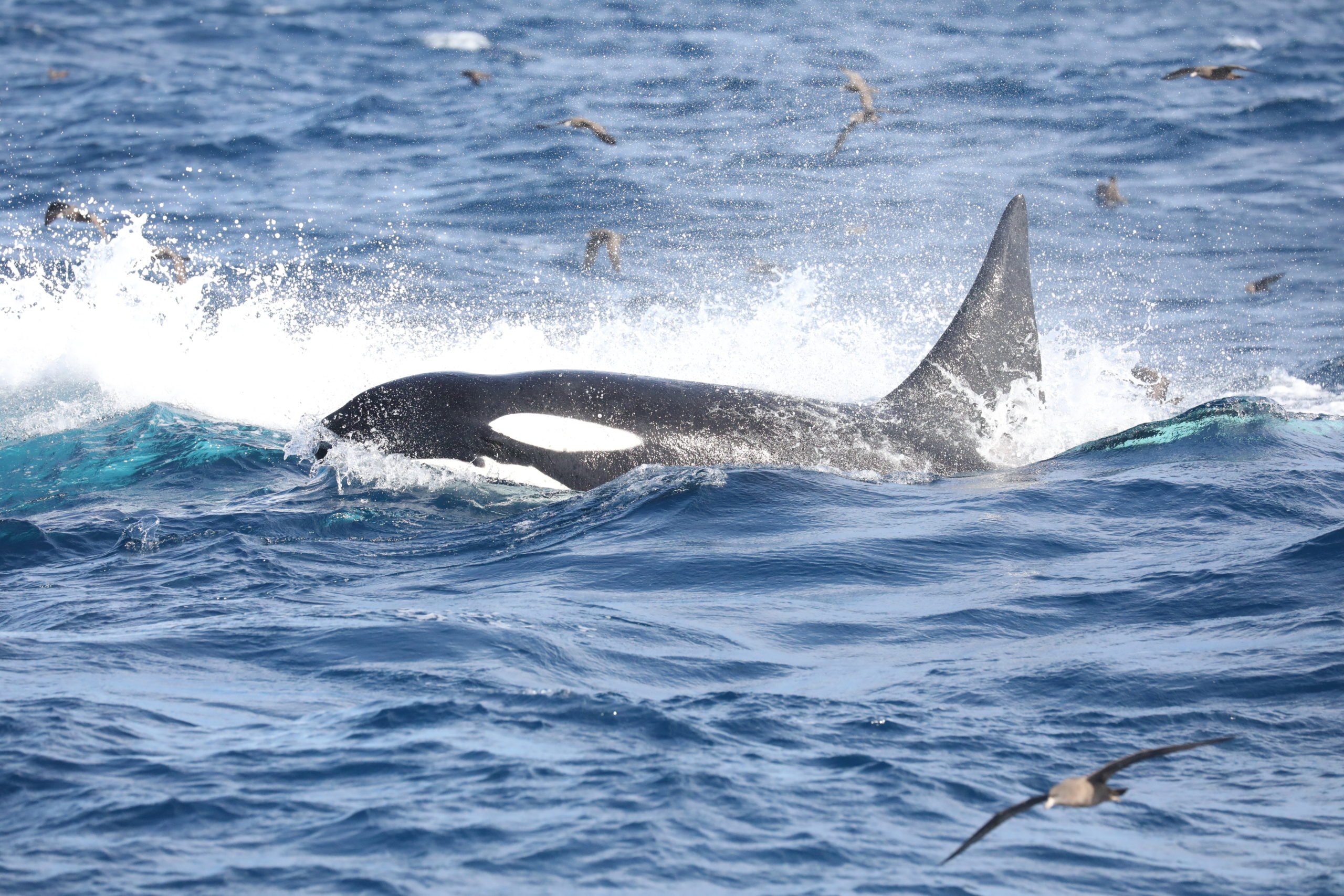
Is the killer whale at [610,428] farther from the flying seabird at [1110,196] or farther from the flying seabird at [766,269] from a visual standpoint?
the flying seabird at [1110,196]

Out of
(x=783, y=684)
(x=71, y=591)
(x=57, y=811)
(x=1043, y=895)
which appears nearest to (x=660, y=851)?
(x=1043, y=895)

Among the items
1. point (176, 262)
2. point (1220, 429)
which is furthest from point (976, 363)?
point (176, 262)

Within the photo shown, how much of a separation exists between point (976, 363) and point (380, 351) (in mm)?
6327

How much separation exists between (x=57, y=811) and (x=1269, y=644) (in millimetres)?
5011

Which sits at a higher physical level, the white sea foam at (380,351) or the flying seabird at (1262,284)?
the flying seabird at (1262,284)

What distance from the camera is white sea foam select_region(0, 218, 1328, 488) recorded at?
479 inches

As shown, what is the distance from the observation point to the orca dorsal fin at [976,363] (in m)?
9.88

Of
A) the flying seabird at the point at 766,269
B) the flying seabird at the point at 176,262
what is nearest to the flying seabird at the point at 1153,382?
the flying seabird at the point at 766,269

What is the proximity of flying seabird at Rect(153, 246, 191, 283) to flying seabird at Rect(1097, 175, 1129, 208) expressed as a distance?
12691 mm

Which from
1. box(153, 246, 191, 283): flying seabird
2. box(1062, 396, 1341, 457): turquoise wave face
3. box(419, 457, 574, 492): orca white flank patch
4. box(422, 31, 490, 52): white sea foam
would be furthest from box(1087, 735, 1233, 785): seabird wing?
box(422, 31, 490, 52): white sea foam

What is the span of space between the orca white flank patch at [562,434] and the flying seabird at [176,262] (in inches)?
230

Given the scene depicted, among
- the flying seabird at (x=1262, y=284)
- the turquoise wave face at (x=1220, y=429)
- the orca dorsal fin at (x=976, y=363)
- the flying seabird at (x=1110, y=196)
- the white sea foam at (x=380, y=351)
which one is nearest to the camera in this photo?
the orca dorsal fin at (x=976, y=363)

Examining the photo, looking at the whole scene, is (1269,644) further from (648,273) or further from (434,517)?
(648,273)

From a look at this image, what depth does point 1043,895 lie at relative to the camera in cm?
421
